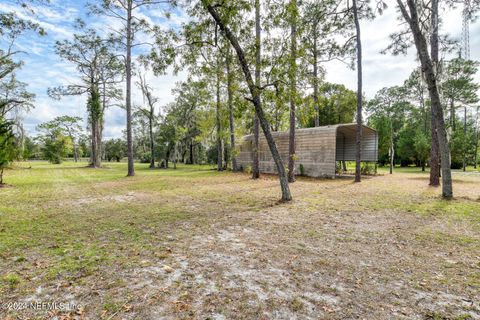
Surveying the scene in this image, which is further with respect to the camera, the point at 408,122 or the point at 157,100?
the point at 408,122

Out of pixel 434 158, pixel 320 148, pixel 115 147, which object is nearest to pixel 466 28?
pixel 434 158

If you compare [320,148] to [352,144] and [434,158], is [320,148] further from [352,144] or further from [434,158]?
[434,158]

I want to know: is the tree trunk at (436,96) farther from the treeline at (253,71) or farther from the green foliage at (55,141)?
the green foliage at (55,141)

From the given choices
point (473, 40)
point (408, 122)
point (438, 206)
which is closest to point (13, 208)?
point (438, 206)

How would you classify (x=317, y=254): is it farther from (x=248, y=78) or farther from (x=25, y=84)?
(x=25, y=84)

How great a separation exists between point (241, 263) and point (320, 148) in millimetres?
13106

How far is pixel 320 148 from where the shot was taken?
49.4ft

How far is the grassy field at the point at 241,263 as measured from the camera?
2.22 metres

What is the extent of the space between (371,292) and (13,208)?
321 inches

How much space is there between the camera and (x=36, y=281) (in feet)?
8.75

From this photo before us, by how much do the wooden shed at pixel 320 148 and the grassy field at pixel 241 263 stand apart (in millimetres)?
8720

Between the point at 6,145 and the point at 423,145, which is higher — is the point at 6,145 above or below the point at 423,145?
below

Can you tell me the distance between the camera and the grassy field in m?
2.22

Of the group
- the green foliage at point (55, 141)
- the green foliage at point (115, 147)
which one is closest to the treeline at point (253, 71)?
the green foliage at point (55, 141)
